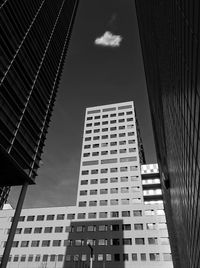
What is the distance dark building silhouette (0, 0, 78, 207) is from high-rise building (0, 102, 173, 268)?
44.1 meters

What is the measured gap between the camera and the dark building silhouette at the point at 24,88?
16.4 metres

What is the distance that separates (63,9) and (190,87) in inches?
1541

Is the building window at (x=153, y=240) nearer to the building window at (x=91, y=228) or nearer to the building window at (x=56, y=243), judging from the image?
the building window at (x=91, y=228)

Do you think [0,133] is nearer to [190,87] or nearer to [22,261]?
[190,87]

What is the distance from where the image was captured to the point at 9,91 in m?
16.8

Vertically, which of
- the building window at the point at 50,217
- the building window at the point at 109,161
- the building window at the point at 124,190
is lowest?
the building window at the point at 50,217

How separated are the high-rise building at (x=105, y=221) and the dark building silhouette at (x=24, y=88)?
44132 millimetres

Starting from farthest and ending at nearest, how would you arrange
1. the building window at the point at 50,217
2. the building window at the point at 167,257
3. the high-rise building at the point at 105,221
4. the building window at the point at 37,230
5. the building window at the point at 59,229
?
the building window at the point at 50,217, the building window at the point at 37,230, the building window at the point at 59,229, the high-rise building at the point at 105,221, the building window at the point at 167,257

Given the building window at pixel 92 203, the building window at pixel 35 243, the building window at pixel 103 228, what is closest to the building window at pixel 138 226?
the building window at pixel 103 228

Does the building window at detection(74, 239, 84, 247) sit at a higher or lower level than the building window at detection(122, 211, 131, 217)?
lower

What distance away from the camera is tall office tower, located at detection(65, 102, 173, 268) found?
54062 mm

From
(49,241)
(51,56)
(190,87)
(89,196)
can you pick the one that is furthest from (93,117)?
(190,87)

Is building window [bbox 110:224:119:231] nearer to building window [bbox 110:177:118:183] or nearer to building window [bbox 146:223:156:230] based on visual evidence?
building window [bbox 146:223:156:230]

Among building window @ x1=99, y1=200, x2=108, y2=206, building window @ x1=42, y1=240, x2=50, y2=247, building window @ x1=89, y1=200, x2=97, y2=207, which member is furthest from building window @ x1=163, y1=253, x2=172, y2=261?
building window @ x1=42, y1=240, x2=50, y2=247
